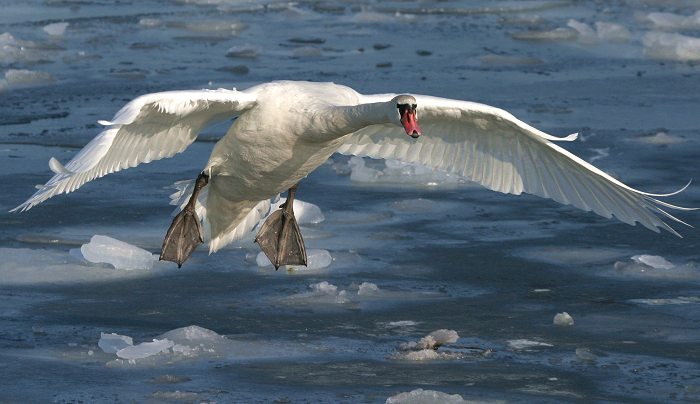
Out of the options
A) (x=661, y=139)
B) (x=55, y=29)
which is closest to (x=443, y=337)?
(x=661, y=139)

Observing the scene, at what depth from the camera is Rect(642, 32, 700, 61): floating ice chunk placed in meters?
14.2

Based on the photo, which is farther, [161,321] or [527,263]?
[527,263]

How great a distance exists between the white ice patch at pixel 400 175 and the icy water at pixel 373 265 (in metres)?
0.02

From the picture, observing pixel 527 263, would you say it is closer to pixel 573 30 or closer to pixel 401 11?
pixel 573 30

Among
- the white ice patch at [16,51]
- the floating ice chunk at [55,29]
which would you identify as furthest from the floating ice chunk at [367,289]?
the floating ice chunk at [55,29]

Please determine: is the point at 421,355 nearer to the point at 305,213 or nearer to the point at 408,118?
the point at 408,118

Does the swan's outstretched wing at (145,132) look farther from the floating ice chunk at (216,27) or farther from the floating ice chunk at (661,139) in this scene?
the floating ice chunk at (216,27)

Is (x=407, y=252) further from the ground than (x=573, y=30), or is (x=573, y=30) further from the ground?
(x=573, y=30)

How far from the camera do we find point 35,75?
1290cm

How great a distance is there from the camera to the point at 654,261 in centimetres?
791

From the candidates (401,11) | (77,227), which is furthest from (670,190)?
(401,11)

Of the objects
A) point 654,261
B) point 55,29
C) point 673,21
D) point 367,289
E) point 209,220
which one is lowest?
point 367,289

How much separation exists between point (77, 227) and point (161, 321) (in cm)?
186

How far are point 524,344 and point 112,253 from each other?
2429 mm
